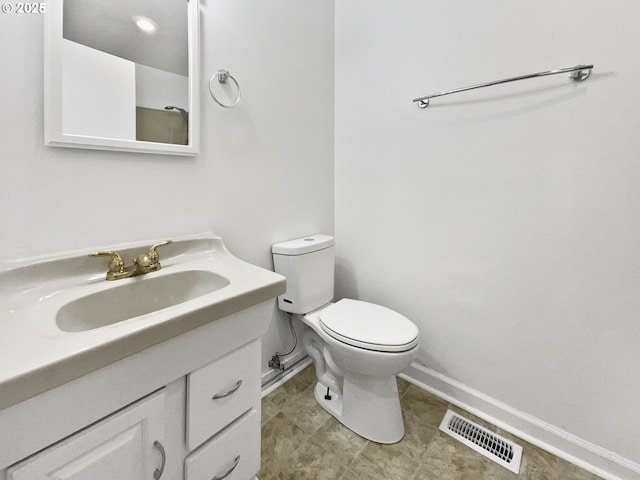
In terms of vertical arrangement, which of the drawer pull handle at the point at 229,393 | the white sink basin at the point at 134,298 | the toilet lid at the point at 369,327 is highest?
the white sink basin at the point at 134,298

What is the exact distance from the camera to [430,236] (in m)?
1.43

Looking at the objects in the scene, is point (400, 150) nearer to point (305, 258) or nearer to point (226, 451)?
point (305, 258)

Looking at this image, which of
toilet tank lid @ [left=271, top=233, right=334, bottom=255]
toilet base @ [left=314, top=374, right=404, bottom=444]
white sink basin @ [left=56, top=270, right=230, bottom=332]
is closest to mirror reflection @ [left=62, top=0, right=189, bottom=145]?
white sink basin @ [left=56, top=270, right=230, bottom=332]

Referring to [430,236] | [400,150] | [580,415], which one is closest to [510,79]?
[400,150]

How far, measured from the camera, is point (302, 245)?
140 cm

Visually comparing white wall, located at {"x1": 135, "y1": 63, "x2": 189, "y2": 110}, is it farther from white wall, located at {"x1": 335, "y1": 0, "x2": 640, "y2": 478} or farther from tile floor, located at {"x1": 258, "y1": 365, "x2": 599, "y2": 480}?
tile floor, located at {"x1": 258, "y1": 365, "x2": 599, "y2": 480}

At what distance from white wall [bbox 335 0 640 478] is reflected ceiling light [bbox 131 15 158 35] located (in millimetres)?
1053

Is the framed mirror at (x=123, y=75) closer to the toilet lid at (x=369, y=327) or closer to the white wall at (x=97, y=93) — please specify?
the white wall at (x=97, y=93)

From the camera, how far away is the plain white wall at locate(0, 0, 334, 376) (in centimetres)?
73

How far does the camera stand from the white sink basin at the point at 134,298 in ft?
2.35

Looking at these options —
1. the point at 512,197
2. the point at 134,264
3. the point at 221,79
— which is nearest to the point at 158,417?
the point at 134,264

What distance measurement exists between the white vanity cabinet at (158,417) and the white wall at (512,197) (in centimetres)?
102

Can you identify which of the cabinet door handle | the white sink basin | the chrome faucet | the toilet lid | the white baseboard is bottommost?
the white baseboard

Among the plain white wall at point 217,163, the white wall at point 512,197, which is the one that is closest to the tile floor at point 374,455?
the white wall at point 512,197
